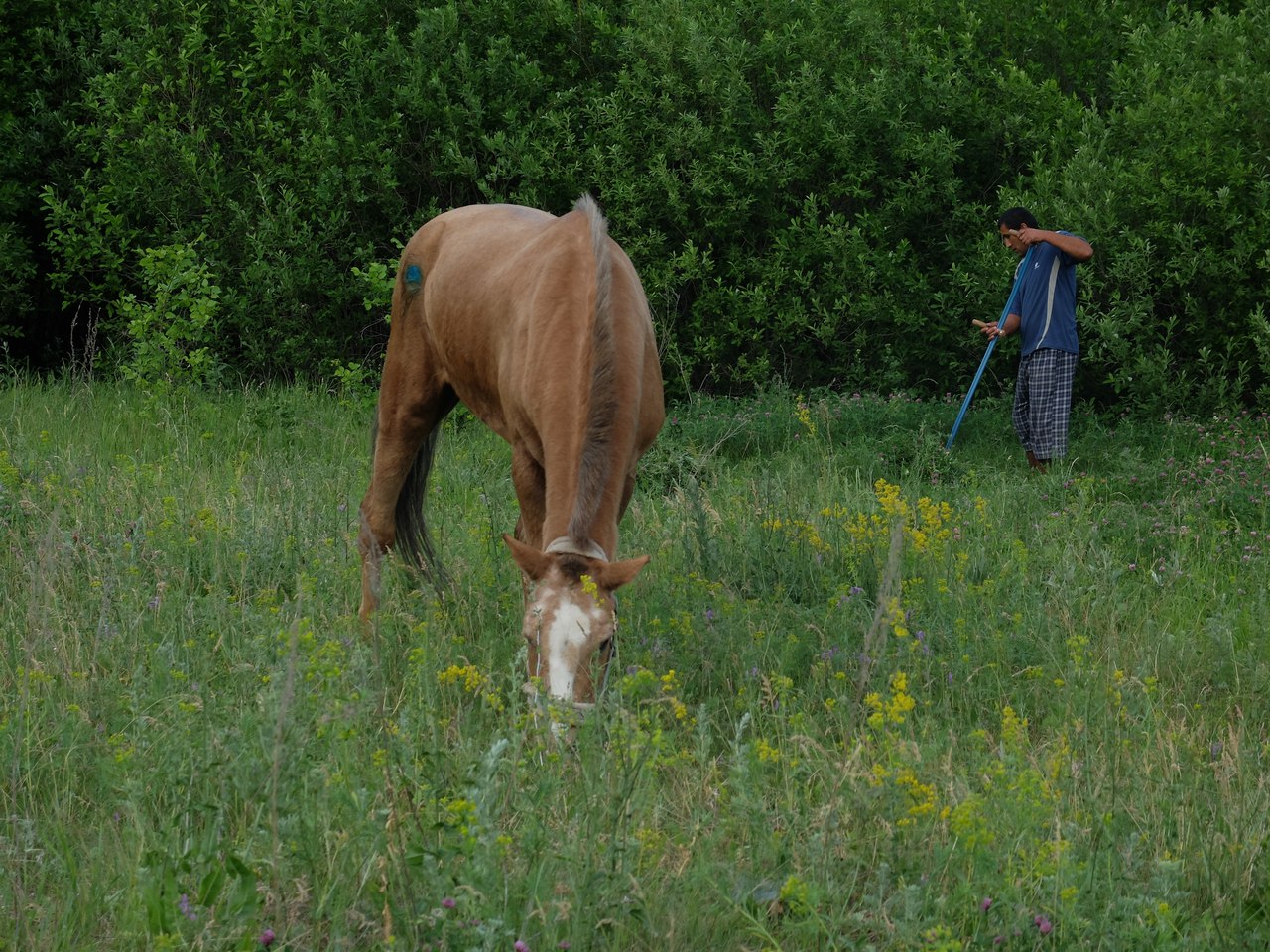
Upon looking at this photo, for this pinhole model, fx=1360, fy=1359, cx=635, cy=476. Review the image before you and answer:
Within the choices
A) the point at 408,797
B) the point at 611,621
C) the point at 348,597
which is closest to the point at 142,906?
the point at 408,797

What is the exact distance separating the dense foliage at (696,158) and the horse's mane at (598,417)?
6.05 metres

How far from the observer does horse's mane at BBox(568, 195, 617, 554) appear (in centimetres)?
446

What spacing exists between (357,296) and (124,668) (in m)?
7.60

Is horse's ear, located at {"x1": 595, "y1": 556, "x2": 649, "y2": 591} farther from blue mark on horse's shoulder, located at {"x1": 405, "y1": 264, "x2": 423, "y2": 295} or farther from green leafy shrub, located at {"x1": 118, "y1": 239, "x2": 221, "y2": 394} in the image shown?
A: green leafy shrub, located at {"x1": 118, "y1": 239, "x2": 221, "y2": 394}

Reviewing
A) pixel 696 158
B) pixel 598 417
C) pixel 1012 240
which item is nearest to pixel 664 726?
pixel 598 417

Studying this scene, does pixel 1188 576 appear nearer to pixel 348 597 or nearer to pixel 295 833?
pixel 348 597

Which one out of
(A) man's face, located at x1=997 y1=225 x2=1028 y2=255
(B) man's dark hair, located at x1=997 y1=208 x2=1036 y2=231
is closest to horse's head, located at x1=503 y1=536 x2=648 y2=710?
(A) man's face, located at x1=997 y1=225 x2=1028 y2=255

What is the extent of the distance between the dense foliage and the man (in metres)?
0.74

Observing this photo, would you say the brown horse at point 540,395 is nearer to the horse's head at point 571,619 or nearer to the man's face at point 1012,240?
the horse's head at point 571,619

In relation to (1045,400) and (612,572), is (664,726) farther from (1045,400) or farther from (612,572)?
(1045,400)

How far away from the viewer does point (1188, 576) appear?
611cm

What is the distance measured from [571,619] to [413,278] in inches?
134

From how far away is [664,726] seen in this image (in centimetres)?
471

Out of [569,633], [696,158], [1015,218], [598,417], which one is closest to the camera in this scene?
[569,633]
